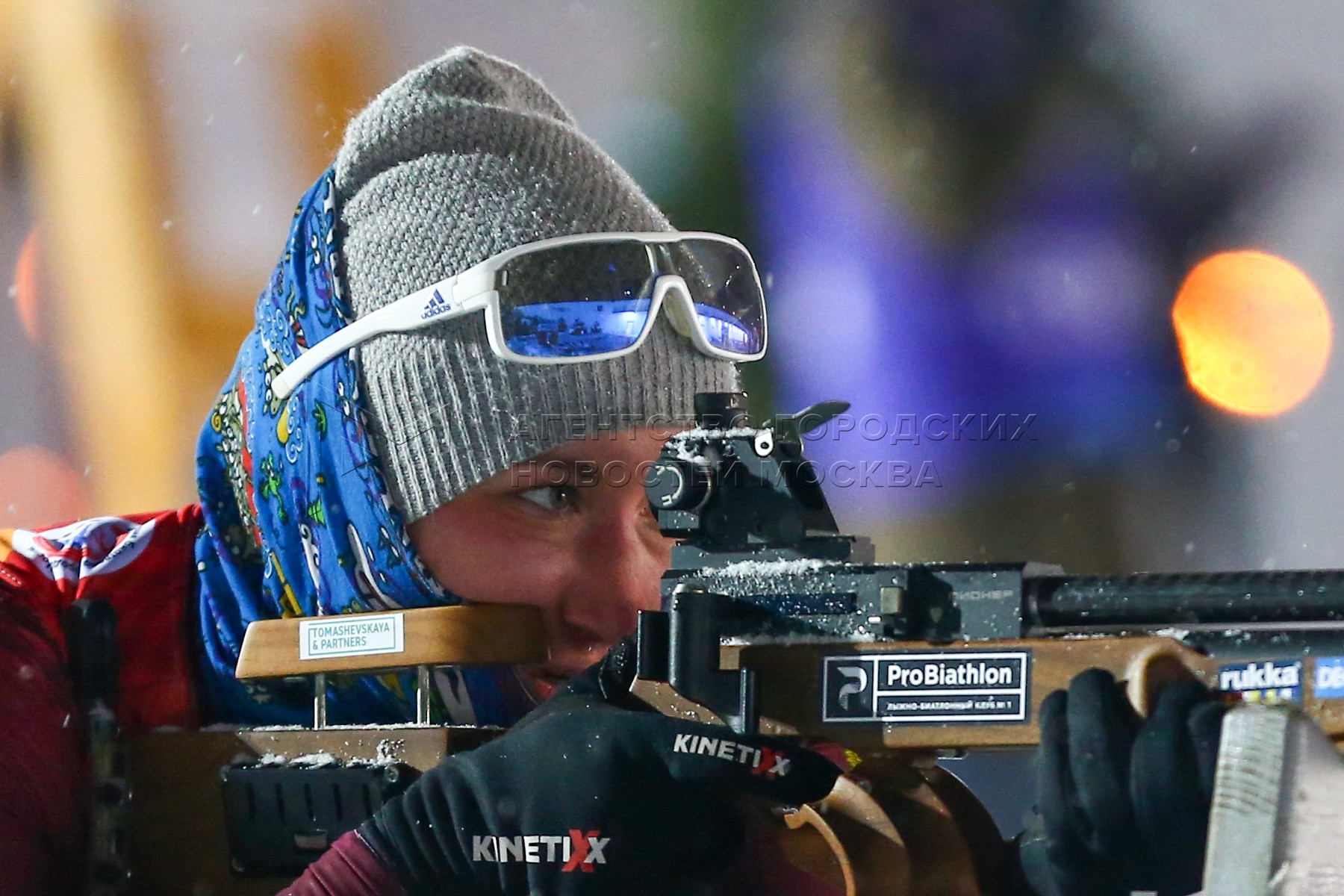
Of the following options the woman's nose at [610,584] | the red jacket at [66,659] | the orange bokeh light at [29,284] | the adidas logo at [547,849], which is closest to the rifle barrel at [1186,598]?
the adidas logo at [547,849]

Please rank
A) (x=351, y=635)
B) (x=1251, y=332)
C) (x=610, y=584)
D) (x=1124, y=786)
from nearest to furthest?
(x=1124, y=786) < (x=351, y=635) < (x=610, y=584) < (x=1251, y=332)

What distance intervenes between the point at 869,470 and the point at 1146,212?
0.99 m

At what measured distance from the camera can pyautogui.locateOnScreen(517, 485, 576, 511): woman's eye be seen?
245cm

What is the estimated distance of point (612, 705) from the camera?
1.92 meters

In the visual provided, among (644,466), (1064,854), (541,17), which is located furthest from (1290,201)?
(1064,854)

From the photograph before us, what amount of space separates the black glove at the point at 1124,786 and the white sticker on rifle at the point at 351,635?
2.92 ft

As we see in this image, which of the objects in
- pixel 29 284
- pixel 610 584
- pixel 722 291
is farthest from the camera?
pixel 29 284

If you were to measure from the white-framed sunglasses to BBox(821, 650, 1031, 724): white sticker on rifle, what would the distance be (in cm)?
80

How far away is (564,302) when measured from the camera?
2.47 m

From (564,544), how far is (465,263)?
43cm

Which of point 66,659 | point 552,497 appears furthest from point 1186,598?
point 66,659

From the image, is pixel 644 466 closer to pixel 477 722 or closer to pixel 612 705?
pixel 477 722

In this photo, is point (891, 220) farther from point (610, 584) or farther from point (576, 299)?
point (610, 584)

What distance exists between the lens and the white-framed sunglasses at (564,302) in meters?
2.43
